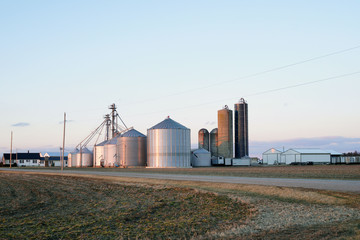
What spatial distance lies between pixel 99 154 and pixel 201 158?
30.8m

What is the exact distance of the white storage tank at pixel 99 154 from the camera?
10528 cm

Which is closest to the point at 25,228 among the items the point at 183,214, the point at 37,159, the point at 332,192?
the point at 183,214

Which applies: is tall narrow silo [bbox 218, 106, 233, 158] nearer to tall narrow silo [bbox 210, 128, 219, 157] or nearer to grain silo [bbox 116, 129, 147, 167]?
tall narrow silo [bbox 210, 128, 219, 157]

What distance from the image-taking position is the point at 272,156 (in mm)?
115750

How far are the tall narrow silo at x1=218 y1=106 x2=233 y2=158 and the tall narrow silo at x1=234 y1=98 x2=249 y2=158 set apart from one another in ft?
6.57

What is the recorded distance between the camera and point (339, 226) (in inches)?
493

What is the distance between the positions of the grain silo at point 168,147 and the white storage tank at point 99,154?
77.1 feet

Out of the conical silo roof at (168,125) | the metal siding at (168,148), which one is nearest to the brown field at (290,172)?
the metal siding at (168,148)

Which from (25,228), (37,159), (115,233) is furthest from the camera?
(37,159)

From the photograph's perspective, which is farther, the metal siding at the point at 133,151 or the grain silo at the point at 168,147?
the metal siding at the point at 133,151

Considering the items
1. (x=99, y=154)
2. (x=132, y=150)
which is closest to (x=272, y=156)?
(x=132, y=150)

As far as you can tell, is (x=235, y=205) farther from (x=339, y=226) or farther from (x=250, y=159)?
(x=250, y=159)

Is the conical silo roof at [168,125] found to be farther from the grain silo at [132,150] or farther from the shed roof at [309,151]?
the shed roof at [309,151]

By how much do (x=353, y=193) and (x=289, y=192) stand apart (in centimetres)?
337
